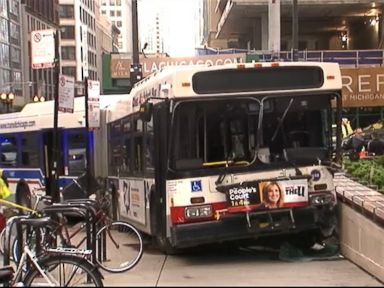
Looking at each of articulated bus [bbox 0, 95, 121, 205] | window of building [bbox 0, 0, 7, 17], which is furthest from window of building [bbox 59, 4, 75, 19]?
articulated bus [bbox 0, 95, 121, 205]

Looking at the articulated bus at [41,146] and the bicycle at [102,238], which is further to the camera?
the articulated bus at [41,146]

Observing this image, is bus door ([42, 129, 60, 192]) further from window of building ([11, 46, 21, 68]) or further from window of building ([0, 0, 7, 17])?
window of building ([11, 46, 21, 68])

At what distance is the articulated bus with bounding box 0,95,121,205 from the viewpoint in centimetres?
1762

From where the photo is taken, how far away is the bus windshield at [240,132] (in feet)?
32.0

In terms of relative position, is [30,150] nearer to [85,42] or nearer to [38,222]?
[38,222]

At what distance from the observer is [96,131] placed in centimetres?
1784

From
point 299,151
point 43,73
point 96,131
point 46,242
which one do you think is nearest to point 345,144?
point 96,131

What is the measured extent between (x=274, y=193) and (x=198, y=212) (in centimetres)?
110

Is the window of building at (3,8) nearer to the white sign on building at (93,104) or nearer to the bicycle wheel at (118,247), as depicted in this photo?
the white sign on building at (93,104)

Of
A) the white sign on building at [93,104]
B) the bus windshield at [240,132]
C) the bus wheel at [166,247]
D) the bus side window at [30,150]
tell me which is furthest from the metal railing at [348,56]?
the bus windshield at [240,132]

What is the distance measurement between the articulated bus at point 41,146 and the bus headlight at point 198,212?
7.70 metres

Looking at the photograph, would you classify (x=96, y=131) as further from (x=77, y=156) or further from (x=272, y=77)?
(x=272, y=77)

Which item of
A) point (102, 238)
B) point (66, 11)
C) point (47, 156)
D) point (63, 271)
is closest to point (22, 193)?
point (47, 156)

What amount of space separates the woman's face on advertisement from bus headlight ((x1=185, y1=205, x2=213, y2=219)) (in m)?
0.86
